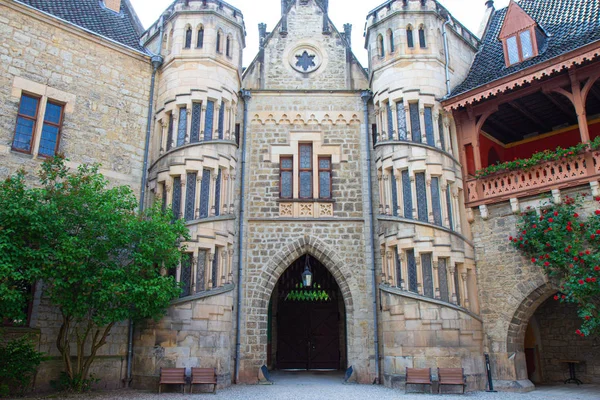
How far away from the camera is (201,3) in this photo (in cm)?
1581

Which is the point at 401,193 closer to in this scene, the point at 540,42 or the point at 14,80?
the point at 540,42

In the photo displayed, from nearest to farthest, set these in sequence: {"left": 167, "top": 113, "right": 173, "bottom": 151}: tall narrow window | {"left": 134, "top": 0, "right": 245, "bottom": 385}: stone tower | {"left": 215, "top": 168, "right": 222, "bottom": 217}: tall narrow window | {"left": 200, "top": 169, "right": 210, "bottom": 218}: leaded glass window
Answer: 1. {"left": 134, "top": 0, "right": 245, "bottom": 385}: stone tower
2. {"left": 200, "top": 169, "right": 210, "bottom": 218}: leaded glass window
3. {"left": 215, "top": 168, "right": 222, "bottom": 217}: tall narrow window
4. {"left": 167, "top": 113, "right": 173, "bottom": 151}: tall narrow window

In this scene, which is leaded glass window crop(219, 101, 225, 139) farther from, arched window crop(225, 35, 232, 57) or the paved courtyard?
the paved courtyard

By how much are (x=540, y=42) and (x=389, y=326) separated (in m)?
9.33

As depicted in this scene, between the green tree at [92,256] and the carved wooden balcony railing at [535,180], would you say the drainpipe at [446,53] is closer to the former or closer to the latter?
the carved wooden balcony railing at [535,180]

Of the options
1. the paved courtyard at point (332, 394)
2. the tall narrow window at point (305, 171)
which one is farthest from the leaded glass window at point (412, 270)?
the tall narrow window at point (305, 171)

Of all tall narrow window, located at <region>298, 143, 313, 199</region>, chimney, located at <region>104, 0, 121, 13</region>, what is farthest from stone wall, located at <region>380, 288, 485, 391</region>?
chimney, located at <region>104, 0, 121, 13</region>

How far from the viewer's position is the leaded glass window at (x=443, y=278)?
13.5 meters

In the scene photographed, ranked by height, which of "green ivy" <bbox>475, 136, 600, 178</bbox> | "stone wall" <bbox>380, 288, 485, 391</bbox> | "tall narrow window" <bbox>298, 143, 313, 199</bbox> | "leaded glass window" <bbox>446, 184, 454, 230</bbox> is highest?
"tall narrow window" <bbox>298, 143, 313, 199</bbox>

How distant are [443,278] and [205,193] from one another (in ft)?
22.7

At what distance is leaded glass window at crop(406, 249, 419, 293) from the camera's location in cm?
1373

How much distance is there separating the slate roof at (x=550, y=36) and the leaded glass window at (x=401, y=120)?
59.1 inches

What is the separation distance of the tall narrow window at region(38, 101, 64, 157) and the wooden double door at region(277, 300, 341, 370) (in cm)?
1002

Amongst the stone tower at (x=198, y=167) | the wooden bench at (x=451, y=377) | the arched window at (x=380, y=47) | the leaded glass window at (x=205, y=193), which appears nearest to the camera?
the wooden bench at (x=451, y=377)
